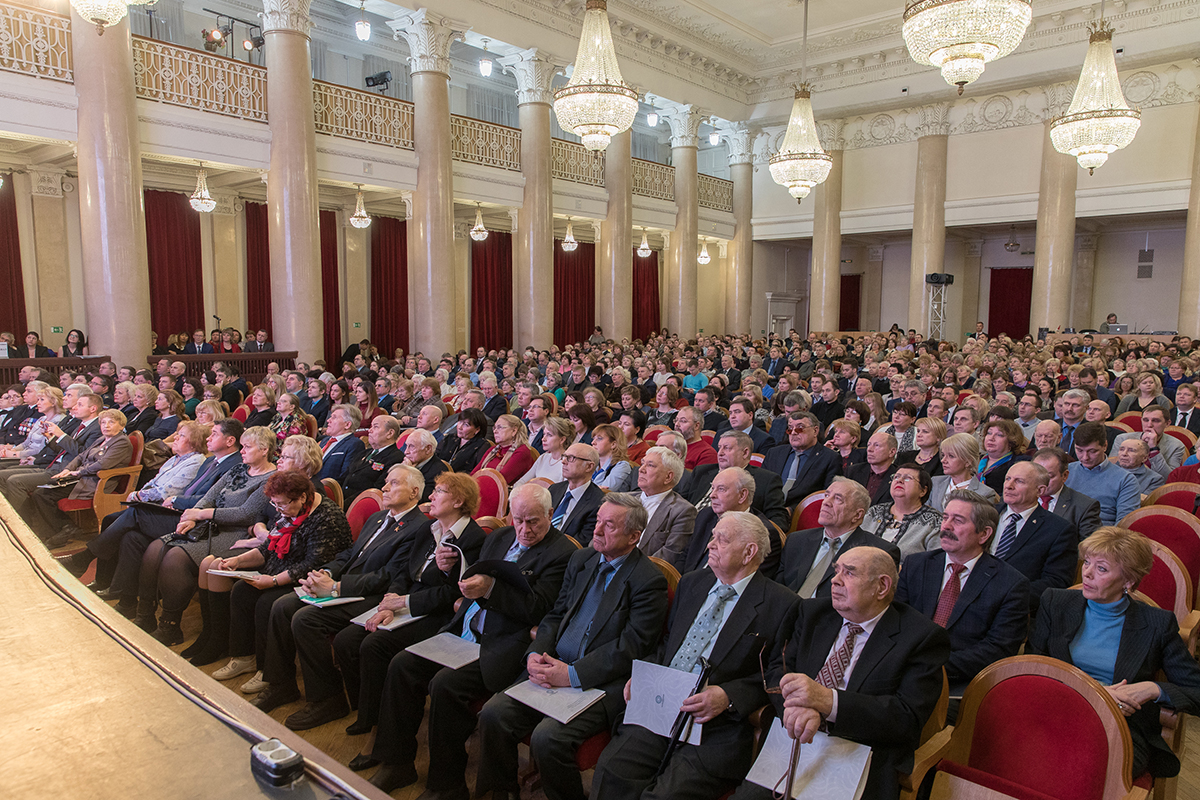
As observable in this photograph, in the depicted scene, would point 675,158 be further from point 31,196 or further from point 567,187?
point 31,196

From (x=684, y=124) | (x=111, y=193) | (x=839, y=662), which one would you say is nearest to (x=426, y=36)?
(x=111, y=193)

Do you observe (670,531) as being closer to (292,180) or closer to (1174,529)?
(1174,529)

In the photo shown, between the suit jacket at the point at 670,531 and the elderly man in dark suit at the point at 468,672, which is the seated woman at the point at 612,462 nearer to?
the suit jacket at the point at 670,531

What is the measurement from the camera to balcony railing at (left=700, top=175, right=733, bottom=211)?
1894cm

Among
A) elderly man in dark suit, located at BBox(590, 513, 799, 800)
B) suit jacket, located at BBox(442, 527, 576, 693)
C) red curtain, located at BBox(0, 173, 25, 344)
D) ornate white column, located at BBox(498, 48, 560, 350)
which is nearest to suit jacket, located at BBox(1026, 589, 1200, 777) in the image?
elderly man in dark suit, located at BBox(590, 513, 799, 800)

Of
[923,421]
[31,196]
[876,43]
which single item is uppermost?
[876,43]

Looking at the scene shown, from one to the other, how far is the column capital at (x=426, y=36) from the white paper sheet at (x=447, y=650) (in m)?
11.4

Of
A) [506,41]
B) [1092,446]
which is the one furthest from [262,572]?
[506,41]

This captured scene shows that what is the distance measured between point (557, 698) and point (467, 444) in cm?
317

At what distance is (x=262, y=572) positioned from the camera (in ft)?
11.5

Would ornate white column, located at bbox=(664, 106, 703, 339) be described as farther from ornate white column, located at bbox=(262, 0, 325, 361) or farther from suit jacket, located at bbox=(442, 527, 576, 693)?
suit jacket, located at bbox=(442, 527, 576, 693)

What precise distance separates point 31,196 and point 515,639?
12.5 m

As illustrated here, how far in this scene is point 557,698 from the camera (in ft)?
7.78

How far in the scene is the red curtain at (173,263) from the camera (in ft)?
40.9
